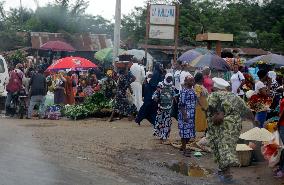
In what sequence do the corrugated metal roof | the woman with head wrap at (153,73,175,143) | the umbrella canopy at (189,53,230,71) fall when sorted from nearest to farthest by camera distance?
the woman with head wrap at (153,73,175,143) → the umbrella canopy at (189,53,230,71) → the corrugated metal roof

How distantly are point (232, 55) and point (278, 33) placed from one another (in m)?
16.5

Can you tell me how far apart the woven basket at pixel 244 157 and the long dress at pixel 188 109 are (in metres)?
1.26

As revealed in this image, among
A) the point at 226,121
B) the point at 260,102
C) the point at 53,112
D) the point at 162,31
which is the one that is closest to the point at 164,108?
the point at 260,102

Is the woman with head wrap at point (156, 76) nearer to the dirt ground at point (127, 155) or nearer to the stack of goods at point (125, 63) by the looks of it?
the dirt ground at point (127, 155)

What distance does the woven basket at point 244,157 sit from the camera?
29.5 ft

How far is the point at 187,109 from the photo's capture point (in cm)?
989

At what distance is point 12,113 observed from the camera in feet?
53.9

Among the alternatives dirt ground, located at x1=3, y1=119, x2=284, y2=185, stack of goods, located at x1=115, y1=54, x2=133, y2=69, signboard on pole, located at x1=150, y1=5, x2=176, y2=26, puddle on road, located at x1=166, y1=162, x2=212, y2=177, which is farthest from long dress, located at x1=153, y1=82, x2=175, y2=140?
signboard on pole, located at x1=150, y1=5, x2=176, y2=26

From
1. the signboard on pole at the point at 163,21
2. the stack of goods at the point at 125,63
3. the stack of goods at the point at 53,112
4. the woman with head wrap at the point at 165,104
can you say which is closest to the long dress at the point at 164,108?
the woman with head wrap at the point at 165,104

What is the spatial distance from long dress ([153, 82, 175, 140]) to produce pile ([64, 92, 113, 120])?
4507 mm

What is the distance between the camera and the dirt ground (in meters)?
8.02

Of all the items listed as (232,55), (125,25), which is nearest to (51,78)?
(232,55)

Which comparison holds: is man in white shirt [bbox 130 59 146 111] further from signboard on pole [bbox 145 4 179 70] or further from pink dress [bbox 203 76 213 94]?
signboard on pole [bbox 145 4 179 70]

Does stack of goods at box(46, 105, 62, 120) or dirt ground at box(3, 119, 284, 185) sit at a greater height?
stack of goods at box(46, 105, 62, 120)
